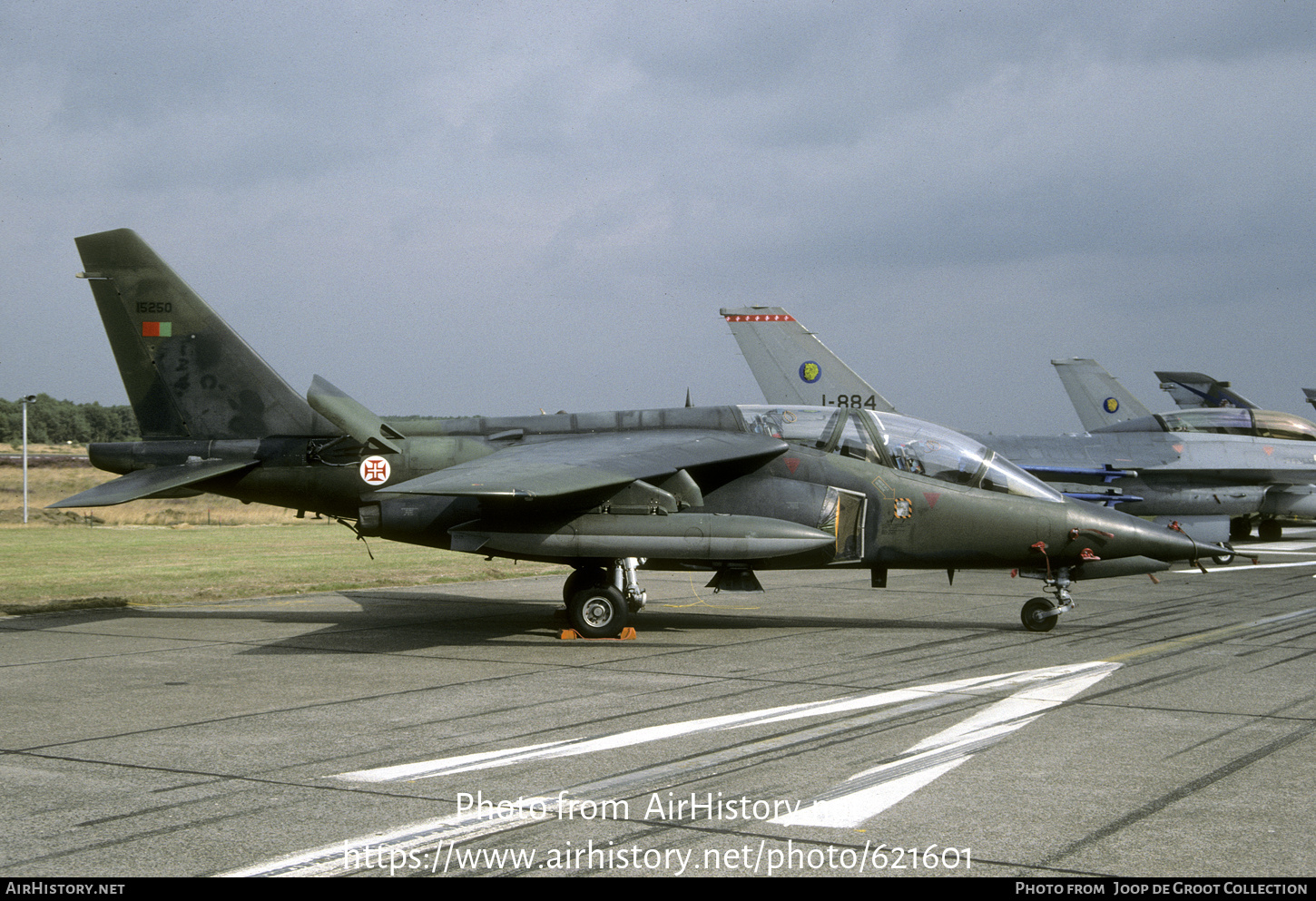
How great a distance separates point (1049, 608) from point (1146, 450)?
15.6 metres

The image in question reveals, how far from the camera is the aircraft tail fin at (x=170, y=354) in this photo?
1466cm

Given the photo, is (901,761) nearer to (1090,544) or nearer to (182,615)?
(1090,544)

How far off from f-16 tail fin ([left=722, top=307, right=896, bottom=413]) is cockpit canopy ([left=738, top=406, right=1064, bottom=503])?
1249cm

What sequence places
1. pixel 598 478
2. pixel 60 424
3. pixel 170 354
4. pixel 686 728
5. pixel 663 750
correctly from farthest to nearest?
1. pixel 60 424
2. pixel 170 354
3. pixel 598 478
4. pixel 686 728
5. pixel 663 750

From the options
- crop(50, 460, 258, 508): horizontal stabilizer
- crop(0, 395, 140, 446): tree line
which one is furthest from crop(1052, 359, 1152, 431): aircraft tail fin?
crop(0, 395, 140, 446): tree line

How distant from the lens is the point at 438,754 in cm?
718

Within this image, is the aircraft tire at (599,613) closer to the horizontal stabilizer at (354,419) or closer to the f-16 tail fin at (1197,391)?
the horizontal stabilizer at (354,419)

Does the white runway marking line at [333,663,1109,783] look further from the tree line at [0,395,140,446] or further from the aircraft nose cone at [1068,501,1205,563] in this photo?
the tree line at [0,395,140,446]

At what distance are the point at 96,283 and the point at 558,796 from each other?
11.8m

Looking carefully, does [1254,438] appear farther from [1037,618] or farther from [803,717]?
[803,717]

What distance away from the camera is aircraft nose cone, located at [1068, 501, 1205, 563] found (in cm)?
1287

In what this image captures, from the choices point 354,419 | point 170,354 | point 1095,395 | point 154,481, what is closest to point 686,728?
point 354,419

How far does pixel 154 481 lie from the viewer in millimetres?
13977

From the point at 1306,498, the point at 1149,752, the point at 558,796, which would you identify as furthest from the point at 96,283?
the point at 1306,498
